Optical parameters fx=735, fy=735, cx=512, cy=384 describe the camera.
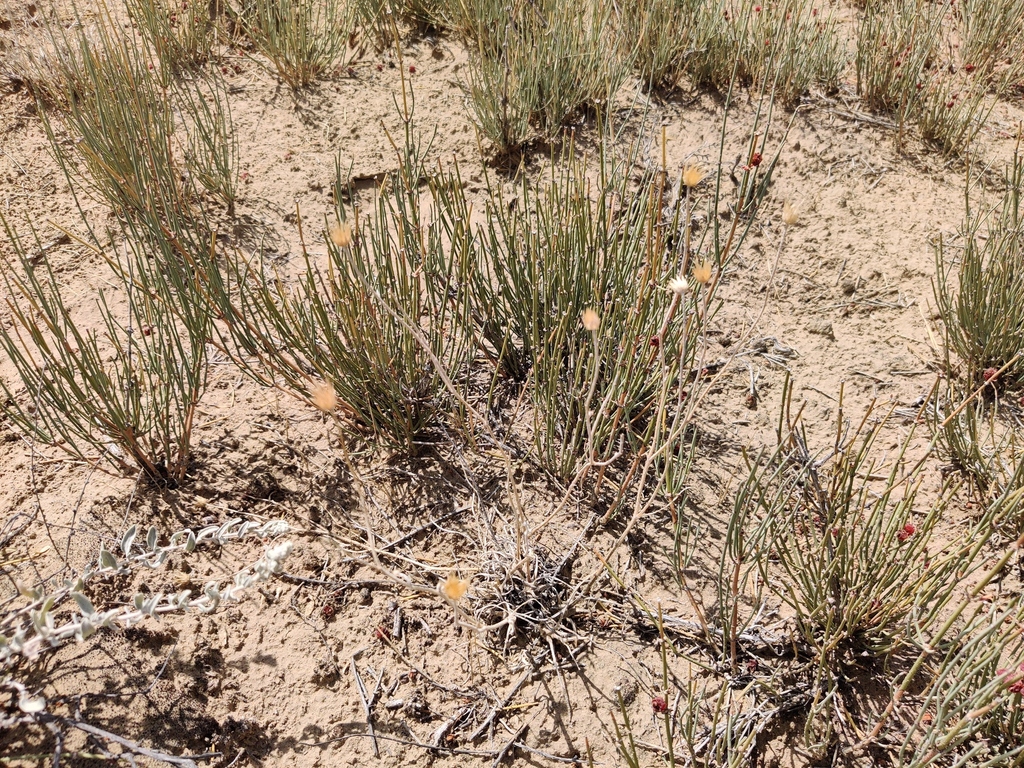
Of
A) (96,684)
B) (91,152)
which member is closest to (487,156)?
(91,152)

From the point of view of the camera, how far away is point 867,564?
1.62 m

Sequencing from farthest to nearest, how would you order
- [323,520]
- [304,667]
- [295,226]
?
[295,226], [323,520], [304,667]

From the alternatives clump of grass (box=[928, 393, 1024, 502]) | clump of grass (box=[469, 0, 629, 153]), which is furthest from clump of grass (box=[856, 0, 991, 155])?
clump of grass (box=[928, 393, 1024, 502])

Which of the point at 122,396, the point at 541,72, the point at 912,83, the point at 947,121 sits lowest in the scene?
the point at 122,396

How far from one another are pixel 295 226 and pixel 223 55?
1.31 meters

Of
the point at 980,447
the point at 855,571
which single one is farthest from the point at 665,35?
the point at 855,571

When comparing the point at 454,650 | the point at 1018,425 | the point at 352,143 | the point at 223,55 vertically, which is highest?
the point at 223,55

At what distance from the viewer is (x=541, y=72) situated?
10.0 feet

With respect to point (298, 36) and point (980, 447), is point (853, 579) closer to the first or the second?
point (980, 447)

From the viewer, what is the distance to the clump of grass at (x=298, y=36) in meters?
3.26

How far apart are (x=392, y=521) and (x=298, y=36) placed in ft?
8.06

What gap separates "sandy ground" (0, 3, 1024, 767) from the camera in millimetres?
1608

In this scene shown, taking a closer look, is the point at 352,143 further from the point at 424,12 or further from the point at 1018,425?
the point at 1018,425

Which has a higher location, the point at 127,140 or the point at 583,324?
the point at 127,140
